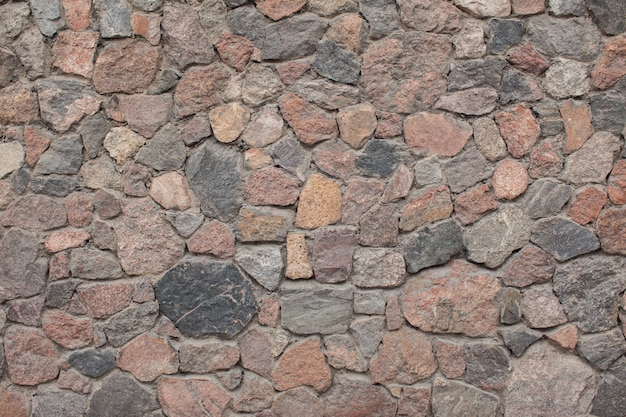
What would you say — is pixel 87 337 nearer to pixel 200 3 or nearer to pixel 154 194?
pixel 154 194

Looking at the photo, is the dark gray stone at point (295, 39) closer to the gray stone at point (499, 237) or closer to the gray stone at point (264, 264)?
the gray stone at point (264, 264)

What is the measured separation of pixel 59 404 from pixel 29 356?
0.78 feet

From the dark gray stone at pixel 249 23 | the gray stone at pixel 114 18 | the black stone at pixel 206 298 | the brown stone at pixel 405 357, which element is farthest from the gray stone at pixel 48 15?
the brown stone at pixel 405 357

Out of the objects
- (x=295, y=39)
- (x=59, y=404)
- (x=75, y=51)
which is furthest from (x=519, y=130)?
(x=59, y=404)

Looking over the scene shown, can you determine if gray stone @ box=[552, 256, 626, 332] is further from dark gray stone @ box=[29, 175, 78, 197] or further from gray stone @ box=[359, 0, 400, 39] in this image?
dark gray stone @ box=[29, 175, 78, 197]

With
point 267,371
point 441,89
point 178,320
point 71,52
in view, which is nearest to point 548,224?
point 441,89

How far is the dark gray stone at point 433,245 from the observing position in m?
2.36

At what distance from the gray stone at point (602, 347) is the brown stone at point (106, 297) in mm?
1847

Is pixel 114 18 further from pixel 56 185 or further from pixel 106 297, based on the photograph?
pixel 106 297

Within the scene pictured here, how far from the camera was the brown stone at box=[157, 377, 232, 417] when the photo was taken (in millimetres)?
2402

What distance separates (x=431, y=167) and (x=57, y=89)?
158 centimetres

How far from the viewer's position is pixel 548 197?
7.70 feet

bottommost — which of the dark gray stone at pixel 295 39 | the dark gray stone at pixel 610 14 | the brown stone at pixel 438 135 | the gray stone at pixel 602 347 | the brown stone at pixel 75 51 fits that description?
the gray stone at pixel 602 347

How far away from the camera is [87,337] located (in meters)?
2.42
